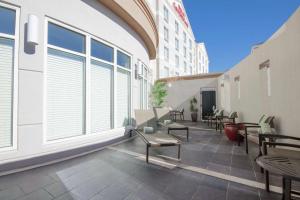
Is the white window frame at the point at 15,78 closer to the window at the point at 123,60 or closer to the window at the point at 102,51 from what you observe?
the window at the point at 102,51

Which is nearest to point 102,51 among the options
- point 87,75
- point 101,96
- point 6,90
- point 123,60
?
point 87,75

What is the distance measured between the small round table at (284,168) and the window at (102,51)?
4.32 metres

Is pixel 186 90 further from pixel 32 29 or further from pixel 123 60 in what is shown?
pixel 32 29

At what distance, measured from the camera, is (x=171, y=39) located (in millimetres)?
19047

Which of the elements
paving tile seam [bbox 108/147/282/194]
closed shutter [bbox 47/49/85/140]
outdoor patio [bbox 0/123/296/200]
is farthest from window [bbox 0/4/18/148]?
paving tile seam [bbox 108/147/282/194]

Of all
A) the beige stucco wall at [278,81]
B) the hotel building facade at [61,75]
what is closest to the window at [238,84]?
the beige stucco wall at [278,81]

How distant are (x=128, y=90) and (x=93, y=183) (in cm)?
398

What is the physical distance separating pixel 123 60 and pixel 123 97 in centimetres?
126

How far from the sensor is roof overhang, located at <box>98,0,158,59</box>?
4.95m

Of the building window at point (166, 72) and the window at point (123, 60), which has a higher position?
the building window at point (166, 72)

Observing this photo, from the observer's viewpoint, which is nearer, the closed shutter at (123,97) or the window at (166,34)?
the closed shutter at (123,97)

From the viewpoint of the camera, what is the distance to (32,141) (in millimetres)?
3320

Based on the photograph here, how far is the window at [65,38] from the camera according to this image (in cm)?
374

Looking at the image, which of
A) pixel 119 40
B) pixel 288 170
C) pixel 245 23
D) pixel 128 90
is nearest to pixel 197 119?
pixel 128 90
